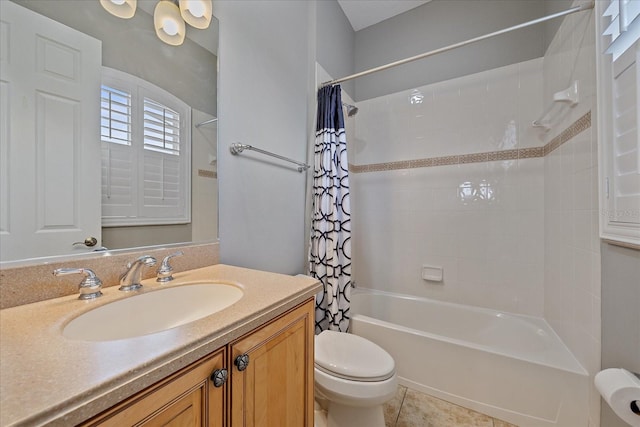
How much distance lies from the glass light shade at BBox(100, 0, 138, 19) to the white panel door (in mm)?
146

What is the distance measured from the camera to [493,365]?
1.37m

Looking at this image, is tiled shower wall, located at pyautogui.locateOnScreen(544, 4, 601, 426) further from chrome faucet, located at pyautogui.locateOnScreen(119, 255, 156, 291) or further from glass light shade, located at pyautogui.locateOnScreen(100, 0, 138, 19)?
glass light shade, located at pyautogui.locateOnScreen(100, 0, 138, 19)

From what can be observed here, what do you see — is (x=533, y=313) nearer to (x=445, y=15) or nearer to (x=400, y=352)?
(x=400, y=352)

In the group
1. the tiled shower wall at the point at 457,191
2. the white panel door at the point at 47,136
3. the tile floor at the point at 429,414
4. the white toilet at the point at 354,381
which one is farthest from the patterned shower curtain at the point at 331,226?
the white panel door at the point at 47,136

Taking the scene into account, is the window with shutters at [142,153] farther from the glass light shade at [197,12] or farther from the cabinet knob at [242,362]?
the cabinet knob at [242,362]

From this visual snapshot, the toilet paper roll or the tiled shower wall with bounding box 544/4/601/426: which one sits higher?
the tiled shower wall with bounding box 544/4/601/426

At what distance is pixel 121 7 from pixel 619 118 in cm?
192

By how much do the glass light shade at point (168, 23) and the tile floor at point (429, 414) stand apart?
213cm

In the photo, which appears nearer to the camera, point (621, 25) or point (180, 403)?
point (180, 403)

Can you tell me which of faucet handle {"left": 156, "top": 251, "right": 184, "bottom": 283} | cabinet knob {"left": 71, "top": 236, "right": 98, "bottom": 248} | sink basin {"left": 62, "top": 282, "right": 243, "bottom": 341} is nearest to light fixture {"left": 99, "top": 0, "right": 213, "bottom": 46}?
cabinet knob {"left": 71, "top": 236, "right": 98, "bottom": 248}

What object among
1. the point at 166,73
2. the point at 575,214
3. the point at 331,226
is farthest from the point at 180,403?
the point at 575,214

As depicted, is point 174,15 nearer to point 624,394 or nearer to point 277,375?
point 277,375

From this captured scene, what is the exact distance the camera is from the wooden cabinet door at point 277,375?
57 cm

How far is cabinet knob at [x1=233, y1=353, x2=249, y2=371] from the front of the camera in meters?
0.56
